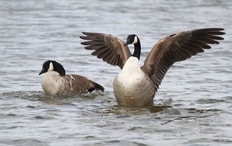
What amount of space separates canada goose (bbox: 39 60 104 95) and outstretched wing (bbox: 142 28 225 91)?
1487 millimetres

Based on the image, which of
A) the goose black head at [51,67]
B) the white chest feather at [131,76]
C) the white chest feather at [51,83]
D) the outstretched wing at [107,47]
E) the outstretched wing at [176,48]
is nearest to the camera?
the white chest feather at [131,76]

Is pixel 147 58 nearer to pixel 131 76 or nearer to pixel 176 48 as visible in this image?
pixel 176 48

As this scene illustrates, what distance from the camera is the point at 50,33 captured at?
2156cm

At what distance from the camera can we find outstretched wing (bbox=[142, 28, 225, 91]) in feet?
40.4

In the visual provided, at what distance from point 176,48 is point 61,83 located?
7.86 feet

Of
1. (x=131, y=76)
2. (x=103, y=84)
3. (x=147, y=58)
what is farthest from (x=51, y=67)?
(x=131, y=76)

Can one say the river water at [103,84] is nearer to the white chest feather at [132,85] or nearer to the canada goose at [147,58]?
the white chest feather at [132,85]

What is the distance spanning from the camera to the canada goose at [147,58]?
1161cm

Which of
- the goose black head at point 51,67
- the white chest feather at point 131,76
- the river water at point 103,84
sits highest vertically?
the white chest feather at point 131,76

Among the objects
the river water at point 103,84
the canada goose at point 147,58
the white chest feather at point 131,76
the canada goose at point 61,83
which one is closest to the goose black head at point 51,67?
the canada goose at point 61,83

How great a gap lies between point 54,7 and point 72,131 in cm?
1887

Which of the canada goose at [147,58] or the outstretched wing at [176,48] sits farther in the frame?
the outstretched wing at [176,48]

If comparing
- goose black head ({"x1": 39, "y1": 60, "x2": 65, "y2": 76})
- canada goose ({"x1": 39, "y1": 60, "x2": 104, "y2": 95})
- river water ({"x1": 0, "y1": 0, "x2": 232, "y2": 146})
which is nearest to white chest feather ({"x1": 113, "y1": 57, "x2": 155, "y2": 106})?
river water ({"x1": 0, "y1": 0, "x2": 232, "y2": 146})

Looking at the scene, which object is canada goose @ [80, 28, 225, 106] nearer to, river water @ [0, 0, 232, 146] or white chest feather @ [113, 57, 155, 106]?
white chest feather @ [113, 57, 155, 106]
